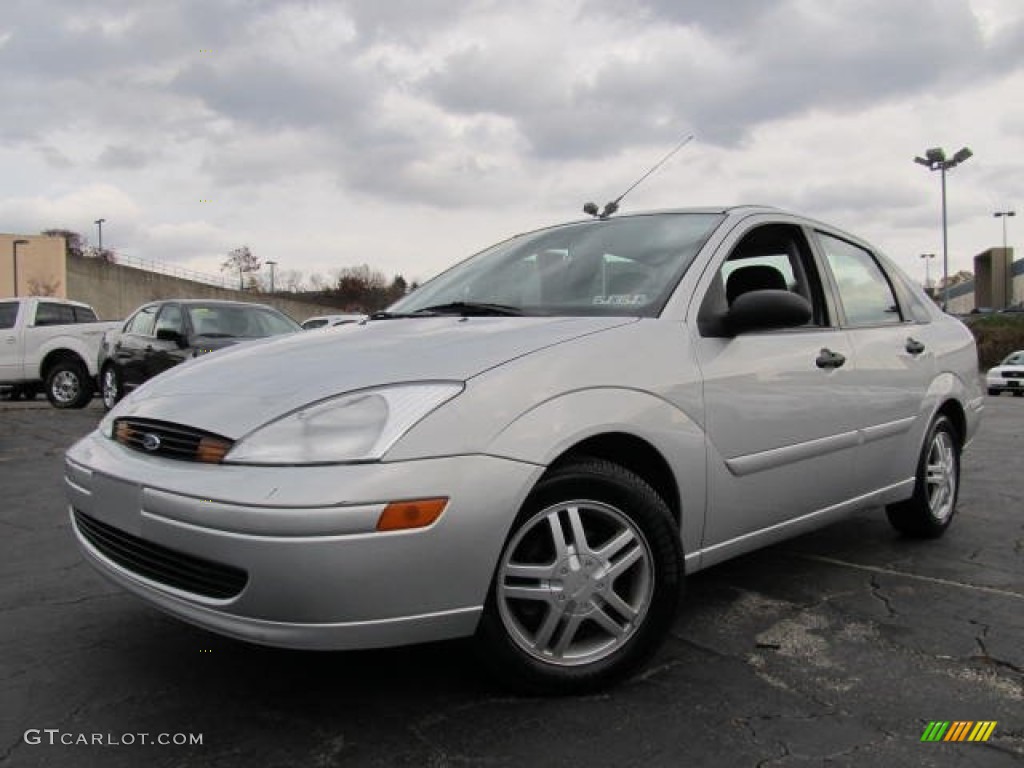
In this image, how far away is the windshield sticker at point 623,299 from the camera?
112 inches

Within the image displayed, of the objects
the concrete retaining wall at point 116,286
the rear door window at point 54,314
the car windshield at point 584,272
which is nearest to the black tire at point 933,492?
the car windshield at point 584,272

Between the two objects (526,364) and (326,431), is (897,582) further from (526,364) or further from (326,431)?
(326,431)

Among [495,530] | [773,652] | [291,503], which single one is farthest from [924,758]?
[291,503]

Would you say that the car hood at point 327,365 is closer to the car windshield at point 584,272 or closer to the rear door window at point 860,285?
the car windshield at point 584,272

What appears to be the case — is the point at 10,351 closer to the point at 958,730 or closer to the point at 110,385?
the point at 110,385

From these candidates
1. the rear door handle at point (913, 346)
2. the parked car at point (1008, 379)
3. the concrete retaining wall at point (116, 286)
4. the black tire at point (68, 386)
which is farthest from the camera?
the concrete retaining wall at point (116, 286)

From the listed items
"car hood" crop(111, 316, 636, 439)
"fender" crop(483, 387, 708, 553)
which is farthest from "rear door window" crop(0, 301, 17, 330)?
"fender" crop(483, 387, 708, 553)

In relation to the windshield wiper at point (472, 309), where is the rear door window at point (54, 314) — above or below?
above

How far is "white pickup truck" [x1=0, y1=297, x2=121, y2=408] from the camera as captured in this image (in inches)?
494

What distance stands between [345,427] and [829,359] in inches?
81.7

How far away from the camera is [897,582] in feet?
11.7

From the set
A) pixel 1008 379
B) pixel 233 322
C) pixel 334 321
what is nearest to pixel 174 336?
pixel 233 322

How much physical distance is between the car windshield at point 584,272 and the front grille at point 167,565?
1326mm

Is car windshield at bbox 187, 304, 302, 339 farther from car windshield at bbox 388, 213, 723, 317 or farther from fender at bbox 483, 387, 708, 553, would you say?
fender at bbox 483, 387, 708, 553
